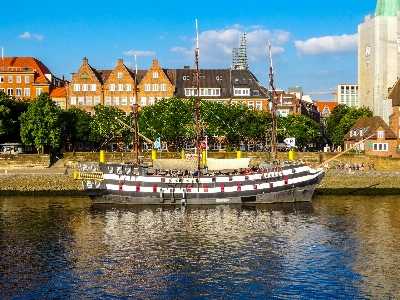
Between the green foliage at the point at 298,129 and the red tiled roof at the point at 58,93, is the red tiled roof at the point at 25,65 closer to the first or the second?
the red tiled roof at the point at 58,93

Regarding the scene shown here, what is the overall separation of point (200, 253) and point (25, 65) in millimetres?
102515

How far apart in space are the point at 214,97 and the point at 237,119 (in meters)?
20.6

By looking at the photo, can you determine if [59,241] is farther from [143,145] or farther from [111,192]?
[143,145]

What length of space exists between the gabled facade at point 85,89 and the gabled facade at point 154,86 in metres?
8.50

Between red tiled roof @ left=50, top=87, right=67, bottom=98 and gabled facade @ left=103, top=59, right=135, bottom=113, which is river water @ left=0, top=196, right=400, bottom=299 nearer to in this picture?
gabled facade @ left=103, top=59, right=135, bottom=113

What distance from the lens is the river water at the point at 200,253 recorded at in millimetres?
35688

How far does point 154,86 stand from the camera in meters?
126

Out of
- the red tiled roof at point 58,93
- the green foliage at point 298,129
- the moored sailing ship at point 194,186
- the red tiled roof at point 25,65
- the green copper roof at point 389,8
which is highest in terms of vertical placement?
the green copper roof at point 389,8

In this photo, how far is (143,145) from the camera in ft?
389

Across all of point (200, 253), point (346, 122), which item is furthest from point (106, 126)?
point (200, 253)

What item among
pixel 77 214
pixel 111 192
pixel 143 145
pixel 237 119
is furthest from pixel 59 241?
pixel 143 145

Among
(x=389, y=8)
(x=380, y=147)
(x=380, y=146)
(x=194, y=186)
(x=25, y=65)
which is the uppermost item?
(x=389, y=8)

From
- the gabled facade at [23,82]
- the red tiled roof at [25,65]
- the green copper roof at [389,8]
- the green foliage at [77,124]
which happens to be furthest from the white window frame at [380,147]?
the red tiled roof at [25,65]

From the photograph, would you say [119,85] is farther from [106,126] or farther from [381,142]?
[381,142]
